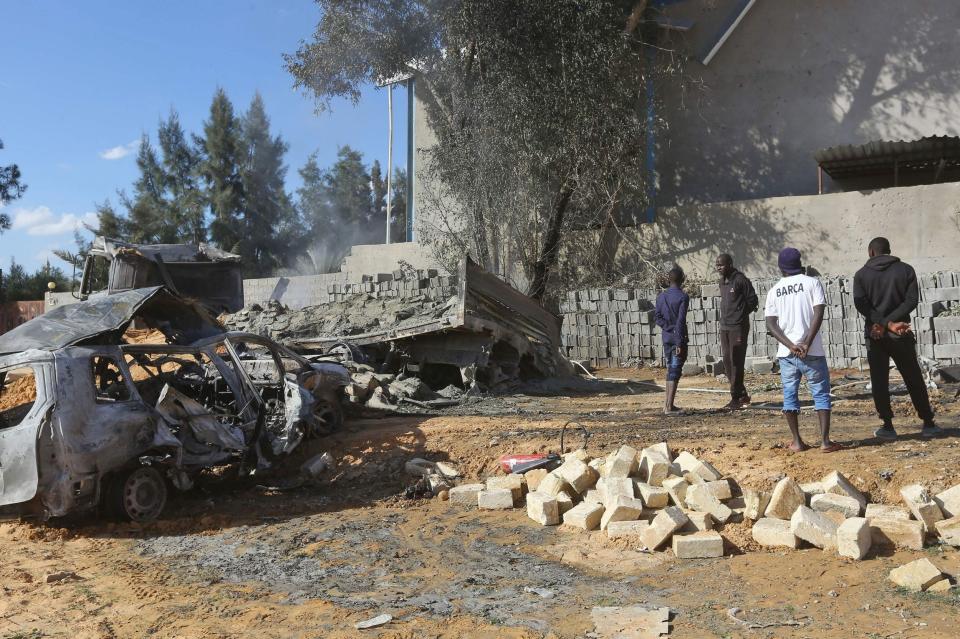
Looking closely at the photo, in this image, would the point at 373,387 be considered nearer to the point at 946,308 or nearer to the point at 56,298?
the point at 946,308

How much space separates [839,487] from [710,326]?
9885mm

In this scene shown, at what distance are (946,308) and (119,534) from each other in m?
12.1

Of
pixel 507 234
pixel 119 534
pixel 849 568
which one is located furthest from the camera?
pixel 507 234

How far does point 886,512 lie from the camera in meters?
5.20

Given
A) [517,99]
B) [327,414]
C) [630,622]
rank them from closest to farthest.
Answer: [630,622], [327,414], [517,99]

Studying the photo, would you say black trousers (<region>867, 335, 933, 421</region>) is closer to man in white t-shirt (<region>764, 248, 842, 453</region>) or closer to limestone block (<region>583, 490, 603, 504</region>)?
man in white t-shirt (<region>764, 248, 842, 453</region>)

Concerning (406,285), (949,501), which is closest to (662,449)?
(949,501)

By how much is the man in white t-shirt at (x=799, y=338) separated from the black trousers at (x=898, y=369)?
2.04 ft

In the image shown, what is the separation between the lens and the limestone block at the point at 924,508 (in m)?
5.12

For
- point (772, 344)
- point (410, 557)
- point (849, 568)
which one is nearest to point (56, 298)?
point (772, 344)

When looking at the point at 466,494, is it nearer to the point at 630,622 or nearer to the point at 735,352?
the point at 630,622

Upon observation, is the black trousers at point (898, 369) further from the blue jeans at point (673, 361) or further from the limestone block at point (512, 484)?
the limestone block at point (512, 484)

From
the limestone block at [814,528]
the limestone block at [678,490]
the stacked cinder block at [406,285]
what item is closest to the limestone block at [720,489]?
the limestone block at [678,490]

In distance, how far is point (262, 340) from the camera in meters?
8.20
